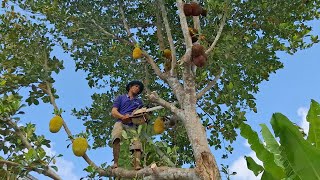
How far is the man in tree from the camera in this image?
22.1 ft

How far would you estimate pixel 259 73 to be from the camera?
895 cm

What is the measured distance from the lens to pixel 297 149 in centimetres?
125

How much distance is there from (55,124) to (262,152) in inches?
218

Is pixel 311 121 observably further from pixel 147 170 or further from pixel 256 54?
pixel 256 54

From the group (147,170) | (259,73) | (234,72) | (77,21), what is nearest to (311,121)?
(147,170)

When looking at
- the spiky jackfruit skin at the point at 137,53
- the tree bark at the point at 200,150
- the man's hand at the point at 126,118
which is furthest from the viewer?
the spiky jackfruit skin at the point at 137,53

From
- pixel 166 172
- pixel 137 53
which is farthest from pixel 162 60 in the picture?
pixel 166 172

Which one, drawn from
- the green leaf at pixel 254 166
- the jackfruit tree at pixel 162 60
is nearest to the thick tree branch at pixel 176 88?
the jackfruit tree at pixel 162 60

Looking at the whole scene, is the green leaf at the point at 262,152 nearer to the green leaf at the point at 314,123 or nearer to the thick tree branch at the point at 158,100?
the green leaf at the point at 314,123

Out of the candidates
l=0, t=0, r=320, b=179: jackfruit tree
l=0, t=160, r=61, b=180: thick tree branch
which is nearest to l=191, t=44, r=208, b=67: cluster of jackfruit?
l=0, t=0, r=320, b=179: jackfruit tree

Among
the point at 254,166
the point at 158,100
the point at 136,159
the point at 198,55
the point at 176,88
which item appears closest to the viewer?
the point at 254,166

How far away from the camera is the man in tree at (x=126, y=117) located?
673 centimetres

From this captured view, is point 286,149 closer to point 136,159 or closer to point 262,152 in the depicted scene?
point 262,152

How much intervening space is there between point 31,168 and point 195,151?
82.6 inches
